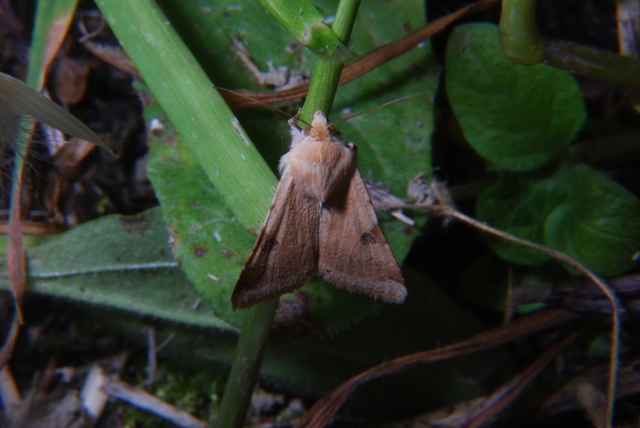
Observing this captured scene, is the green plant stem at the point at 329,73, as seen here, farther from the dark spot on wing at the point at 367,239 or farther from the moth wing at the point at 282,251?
the dark spot on wing at the point at 367,239

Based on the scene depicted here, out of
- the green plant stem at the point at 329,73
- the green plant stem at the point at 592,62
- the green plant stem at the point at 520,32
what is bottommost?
the green plant stem at the point at 329,73

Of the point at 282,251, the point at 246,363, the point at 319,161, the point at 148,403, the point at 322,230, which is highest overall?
the point at 319,161

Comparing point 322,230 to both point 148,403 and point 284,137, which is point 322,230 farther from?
point 148,403

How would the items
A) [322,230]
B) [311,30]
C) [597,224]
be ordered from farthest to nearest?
[597,224] < [322,230] < [311,30]

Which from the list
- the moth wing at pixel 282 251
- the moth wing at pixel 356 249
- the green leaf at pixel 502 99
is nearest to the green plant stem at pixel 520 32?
the green leaf at pixel 502 99

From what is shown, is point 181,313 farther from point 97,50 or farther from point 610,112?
point 610,112

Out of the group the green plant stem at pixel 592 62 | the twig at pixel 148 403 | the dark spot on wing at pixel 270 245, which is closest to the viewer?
the dark spot on wing at pixel 270 245

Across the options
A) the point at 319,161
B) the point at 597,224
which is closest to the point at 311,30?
the point at 319,161
